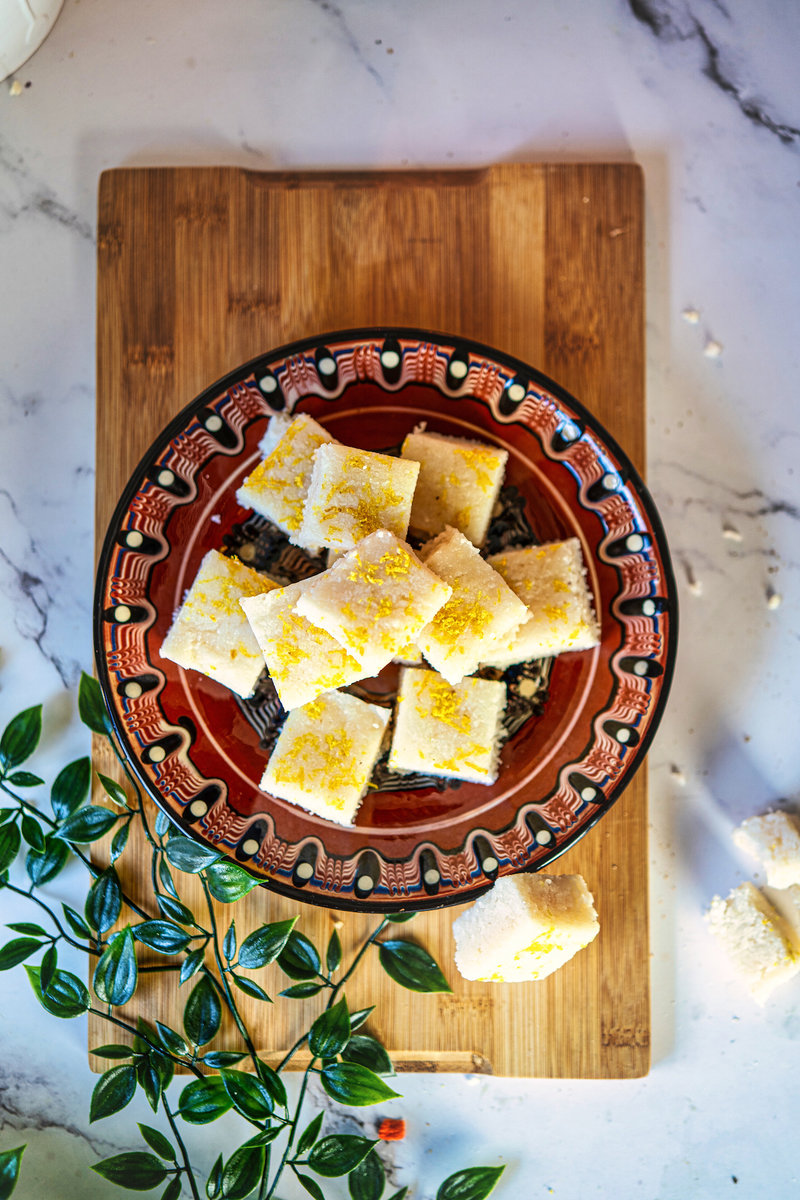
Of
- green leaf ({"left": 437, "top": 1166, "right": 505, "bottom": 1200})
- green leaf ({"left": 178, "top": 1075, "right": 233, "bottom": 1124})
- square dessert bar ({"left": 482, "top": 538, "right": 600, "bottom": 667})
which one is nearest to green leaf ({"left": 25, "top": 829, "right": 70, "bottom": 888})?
green leaf ({"left": 178, "top": 1075, "right": 233, "bottom": 1124})

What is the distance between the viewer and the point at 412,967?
178 centimetres

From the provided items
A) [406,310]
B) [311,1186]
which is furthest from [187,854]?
[406,310]

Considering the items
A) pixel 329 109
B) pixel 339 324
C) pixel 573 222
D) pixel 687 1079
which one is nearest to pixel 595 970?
pixel 687 1079

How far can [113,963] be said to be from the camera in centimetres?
175

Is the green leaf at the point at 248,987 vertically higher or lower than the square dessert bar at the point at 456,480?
lower

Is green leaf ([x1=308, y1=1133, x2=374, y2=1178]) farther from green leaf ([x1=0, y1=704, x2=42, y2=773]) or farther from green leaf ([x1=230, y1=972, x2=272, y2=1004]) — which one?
green leaf ([x1=0, y1=704, x2=42, y2=773])

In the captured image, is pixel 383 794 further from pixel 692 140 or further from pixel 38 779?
pixel 692 140

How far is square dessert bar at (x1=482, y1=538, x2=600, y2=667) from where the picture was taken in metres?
1.69

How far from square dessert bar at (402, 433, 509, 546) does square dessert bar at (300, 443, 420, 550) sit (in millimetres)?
103

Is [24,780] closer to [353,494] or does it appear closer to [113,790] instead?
[113,790]

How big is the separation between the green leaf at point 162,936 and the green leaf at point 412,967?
44 cm

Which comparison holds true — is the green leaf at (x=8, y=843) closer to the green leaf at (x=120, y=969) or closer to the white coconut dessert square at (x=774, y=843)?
the green leaf at (x=120, y=969)

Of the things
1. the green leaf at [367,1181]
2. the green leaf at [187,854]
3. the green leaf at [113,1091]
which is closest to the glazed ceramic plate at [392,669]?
the green leaf at [187,854]

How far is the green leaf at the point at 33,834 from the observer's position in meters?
1.82
